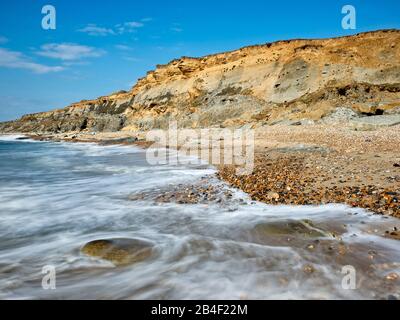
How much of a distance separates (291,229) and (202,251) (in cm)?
133

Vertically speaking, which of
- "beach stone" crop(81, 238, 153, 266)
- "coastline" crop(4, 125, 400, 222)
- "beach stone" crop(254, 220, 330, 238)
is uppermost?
"coastline" crop(4, 125, 400, 222)

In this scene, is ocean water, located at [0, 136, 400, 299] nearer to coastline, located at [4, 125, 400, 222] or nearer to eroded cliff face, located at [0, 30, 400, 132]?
coastline, located at [4, 125, 400, 222]

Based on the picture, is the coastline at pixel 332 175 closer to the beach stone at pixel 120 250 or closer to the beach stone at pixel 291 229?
the beach stone at pixel 291 229

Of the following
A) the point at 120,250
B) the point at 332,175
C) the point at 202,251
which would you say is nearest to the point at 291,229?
the point at 202,251

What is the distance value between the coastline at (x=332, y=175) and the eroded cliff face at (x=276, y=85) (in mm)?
9455

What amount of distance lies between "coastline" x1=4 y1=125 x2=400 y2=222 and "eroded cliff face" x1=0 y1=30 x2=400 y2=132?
9.45 meters

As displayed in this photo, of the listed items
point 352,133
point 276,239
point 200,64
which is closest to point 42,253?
point 276,239

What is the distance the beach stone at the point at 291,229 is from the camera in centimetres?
440

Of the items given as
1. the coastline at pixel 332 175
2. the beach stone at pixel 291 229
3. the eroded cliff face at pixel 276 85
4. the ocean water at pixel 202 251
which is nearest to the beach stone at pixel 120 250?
the ocean water at pixel 202 251

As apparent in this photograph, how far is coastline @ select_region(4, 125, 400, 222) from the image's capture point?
5.65 meters

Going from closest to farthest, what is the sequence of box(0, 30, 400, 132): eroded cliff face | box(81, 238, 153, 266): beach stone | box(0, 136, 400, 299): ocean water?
box(0, 136, 400, 299): ocean water → box(81, 238, 153, 266): beach stone → box(0, 30, 400, 132): eroded cliff face

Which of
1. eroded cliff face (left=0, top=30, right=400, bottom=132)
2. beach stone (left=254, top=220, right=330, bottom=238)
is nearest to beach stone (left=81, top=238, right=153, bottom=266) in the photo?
beach stone (left=254, top=220, right=330, bottom=238)

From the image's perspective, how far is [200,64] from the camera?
43.8 meters
